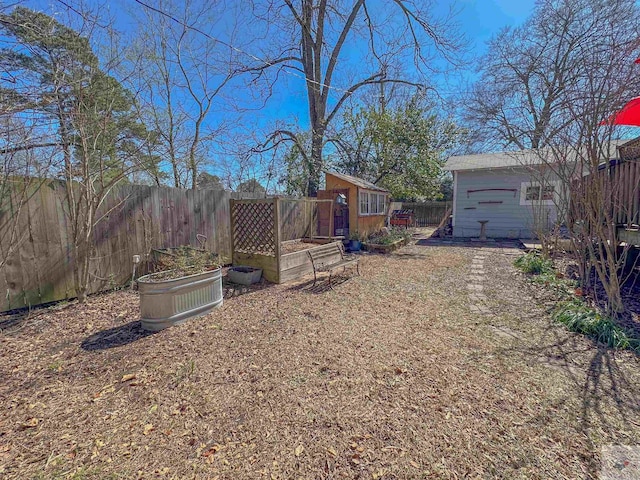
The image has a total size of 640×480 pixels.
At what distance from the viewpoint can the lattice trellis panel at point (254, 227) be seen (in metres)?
5.64

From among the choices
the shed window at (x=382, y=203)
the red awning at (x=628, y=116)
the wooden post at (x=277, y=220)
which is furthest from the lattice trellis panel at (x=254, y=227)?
the shed window at (x=382, y=203)

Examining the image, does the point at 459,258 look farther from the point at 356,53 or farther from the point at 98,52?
the point at 356,53

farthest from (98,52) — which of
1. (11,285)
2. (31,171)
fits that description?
(11,285)

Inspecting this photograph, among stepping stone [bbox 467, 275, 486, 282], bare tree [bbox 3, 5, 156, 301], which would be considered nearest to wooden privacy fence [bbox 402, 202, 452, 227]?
stepping stone [bbox 467, 275, 486, 282]

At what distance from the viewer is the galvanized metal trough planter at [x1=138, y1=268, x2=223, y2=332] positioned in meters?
3.53

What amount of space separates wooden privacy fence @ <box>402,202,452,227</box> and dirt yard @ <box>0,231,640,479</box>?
17.2 m

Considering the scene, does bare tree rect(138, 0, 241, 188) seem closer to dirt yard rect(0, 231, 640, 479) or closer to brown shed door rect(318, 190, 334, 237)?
brown shed door rect(318, 190, 334, 237)

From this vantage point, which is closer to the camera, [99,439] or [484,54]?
[99,439]

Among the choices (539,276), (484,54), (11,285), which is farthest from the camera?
(484,54)

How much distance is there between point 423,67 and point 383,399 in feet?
46.7

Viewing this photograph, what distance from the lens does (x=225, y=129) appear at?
1054 centimetres

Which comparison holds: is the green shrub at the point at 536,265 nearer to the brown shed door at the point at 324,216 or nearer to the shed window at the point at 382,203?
the brown shed door at the point at 324,216

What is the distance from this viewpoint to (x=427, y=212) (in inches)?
814

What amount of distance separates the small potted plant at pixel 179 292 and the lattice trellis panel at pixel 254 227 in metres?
1.40
